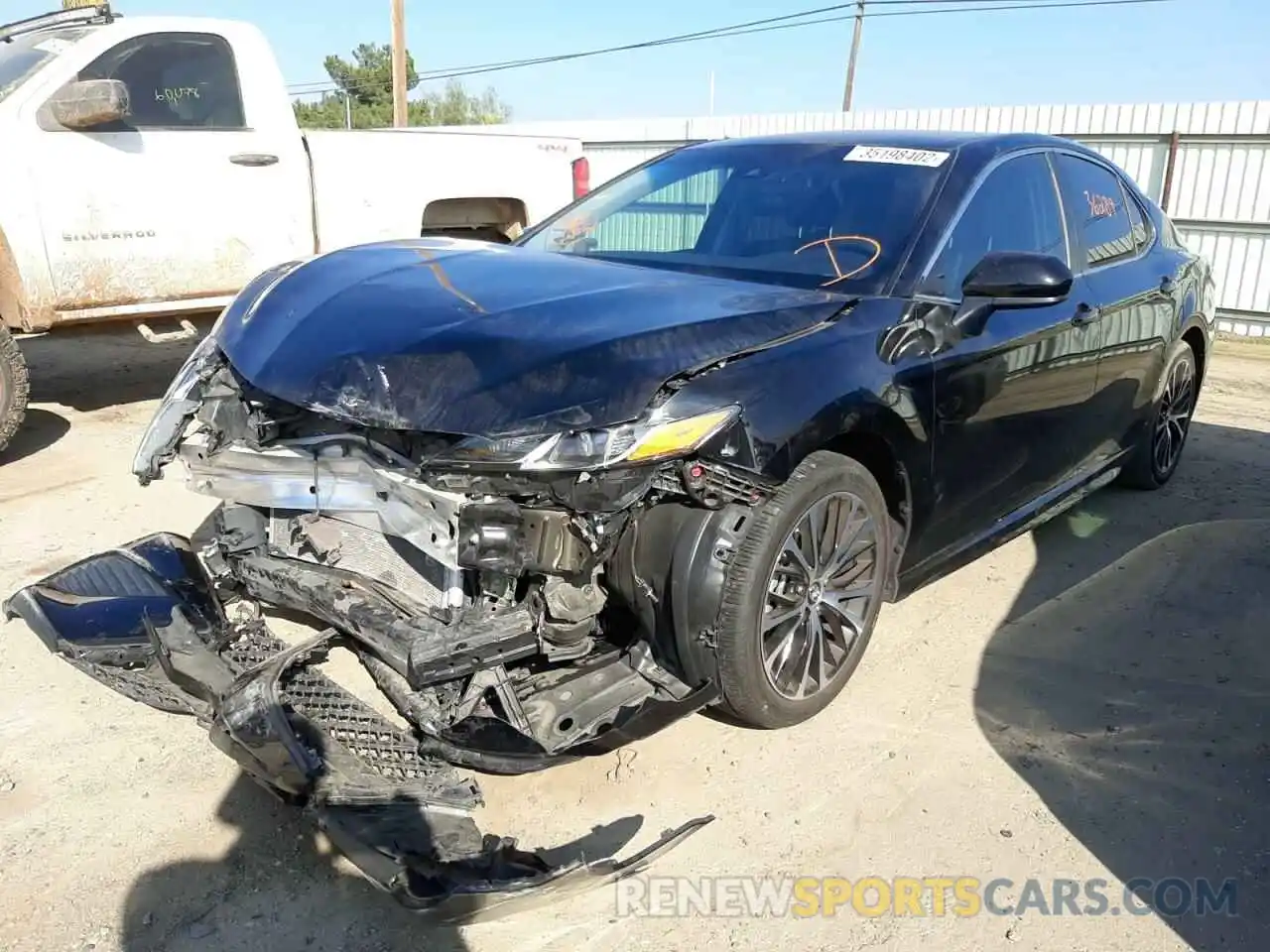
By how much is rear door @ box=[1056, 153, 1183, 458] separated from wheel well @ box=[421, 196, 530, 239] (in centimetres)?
412

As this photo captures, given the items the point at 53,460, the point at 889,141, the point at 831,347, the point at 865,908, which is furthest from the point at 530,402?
the point at 53,460

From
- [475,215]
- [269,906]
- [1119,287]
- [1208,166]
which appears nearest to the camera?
[269,906]

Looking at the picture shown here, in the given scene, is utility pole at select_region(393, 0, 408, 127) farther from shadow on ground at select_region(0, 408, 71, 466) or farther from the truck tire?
the truck tire

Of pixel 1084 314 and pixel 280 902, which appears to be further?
pixel 1084 314

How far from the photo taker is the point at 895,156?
12.5 feet

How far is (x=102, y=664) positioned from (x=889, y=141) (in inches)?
130

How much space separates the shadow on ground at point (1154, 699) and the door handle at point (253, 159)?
5.07 metres

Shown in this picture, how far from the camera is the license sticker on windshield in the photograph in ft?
12.3

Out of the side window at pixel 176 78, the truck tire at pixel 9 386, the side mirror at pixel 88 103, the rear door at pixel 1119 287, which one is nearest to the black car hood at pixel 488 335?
the rear door at pixel 1119 287

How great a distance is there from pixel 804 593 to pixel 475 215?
5379 millimetres

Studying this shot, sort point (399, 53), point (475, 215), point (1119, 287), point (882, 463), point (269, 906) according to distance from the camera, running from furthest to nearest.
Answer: point (399, 53) < point (475, 215) < point (1119, 287) < point (882, 463) < point (269, 906)

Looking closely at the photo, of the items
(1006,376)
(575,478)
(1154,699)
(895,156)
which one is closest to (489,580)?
(575,478)

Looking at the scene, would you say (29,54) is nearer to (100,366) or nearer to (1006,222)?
(100,366)

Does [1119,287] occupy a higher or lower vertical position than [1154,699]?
higher
